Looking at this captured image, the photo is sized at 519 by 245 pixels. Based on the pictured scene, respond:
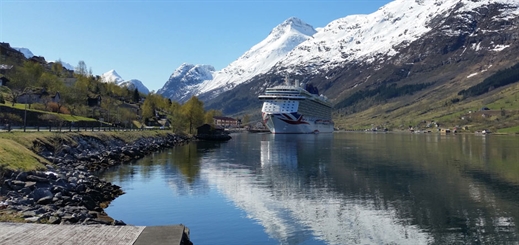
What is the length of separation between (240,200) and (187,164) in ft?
104

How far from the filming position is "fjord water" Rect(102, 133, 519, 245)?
3039 cm

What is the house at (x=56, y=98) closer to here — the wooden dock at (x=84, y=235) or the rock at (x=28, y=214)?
the rock at (x=28, y=214)

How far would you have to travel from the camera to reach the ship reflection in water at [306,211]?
2998 cm

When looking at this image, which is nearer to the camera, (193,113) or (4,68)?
(4,68)

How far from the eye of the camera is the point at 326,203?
40000 millimetres

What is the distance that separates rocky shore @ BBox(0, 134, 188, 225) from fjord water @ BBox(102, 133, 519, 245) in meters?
2.37

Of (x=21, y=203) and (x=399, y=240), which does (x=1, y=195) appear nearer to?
(x=21, y=203)

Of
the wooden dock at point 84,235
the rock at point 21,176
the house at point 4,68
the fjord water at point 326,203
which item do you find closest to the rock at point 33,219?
the wooden dock at point 84,235

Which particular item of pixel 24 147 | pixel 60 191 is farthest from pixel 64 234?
pixel 24 147

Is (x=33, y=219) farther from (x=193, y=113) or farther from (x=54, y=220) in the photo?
(x=193, y=113)

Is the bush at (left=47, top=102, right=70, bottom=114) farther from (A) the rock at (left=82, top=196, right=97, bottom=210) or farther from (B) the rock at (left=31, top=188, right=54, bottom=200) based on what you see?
(B) the rock at (left=31, top=188, right=54, bottom=200)

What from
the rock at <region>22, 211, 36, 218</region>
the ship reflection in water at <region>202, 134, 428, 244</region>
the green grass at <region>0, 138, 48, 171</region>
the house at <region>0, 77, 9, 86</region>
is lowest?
the ship reflection in water at <region>202, 134, 428, 244</region>

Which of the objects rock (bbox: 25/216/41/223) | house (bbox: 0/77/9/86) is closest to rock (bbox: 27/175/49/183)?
rock (bbox: 25/216/41/223)

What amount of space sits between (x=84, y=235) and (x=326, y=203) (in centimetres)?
2381
